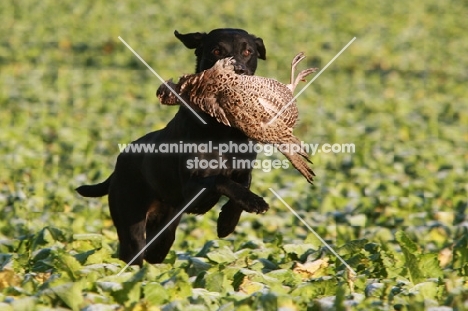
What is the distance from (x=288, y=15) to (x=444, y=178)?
17090 mm

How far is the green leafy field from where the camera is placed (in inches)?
195

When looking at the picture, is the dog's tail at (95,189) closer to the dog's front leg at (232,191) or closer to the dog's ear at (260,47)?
the dog's front leg at (232,191)

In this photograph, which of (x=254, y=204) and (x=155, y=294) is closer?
(x=155, y=294)

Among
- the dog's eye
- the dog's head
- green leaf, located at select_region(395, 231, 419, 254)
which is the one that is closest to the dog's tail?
the dog's head

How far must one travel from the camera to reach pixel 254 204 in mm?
5668

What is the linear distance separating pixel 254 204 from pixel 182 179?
2.68ft

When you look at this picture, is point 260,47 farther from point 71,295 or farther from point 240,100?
point 71,295

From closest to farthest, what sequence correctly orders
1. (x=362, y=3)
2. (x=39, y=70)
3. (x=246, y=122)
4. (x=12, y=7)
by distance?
(x=246, y=122) < (x=39, y=70) < (x=12, y=7) < (x=362, y=3)

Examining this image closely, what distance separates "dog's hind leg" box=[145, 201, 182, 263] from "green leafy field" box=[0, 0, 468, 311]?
28 centimetres

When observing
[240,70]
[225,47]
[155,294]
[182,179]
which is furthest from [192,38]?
[155,294]

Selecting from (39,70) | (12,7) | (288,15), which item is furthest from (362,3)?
(39,70)

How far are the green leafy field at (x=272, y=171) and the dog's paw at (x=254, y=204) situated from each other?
1.24 feet

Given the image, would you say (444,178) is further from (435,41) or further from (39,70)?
(435,41)

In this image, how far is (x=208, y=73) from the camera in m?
5.78
